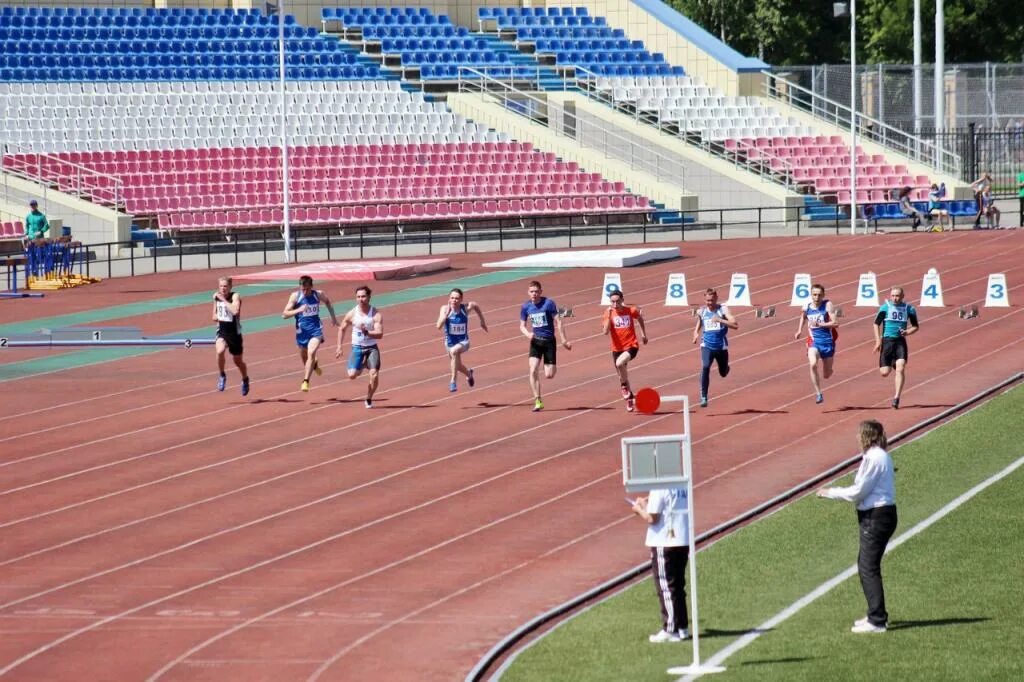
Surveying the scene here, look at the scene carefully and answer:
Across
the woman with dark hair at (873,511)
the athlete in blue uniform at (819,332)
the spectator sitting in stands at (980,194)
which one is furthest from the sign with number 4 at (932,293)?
the woman with dark hair at (873,511)

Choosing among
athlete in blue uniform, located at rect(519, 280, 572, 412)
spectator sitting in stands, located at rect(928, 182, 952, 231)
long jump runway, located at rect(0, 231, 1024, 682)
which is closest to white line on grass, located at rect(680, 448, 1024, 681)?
long jump runway, located at rect(0, 231, 1024, 682)

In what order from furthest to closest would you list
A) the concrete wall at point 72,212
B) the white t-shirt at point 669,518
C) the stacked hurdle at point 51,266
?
the concrete wall at point 72,212
the stacked hurdle at point 51,266
the white t-shirt at point 669,518

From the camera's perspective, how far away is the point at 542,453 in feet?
70.4

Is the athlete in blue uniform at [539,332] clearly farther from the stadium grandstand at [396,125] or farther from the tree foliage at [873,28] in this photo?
the tree foliage at [873,28]

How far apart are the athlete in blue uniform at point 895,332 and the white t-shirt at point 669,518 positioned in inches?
428

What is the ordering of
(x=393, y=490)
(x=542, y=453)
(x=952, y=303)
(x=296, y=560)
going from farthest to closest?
(x=952, y=303) < (x=542, y=453) < (x=393, y=490) < (x=296, y=560)

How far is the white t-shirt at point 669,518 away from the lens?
13281mm

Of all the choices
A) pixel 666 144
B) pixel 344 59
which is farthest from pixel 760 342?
pixel 344 59

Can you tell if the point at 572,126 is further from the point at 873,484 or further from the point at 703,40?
the point at 873,484

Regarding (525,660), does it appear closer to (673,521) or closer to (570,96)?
(673,521)

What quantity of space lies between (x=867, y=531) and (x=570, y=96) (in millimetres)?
46731

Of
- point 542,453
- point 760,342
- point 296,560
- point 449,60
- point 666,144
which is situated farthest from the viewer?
point 449,60

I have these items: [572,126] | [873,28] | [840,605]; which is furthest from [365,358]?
[873,28]

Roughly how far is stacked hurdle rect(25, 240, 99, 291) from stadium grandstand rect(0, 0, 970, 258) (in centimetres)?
510
